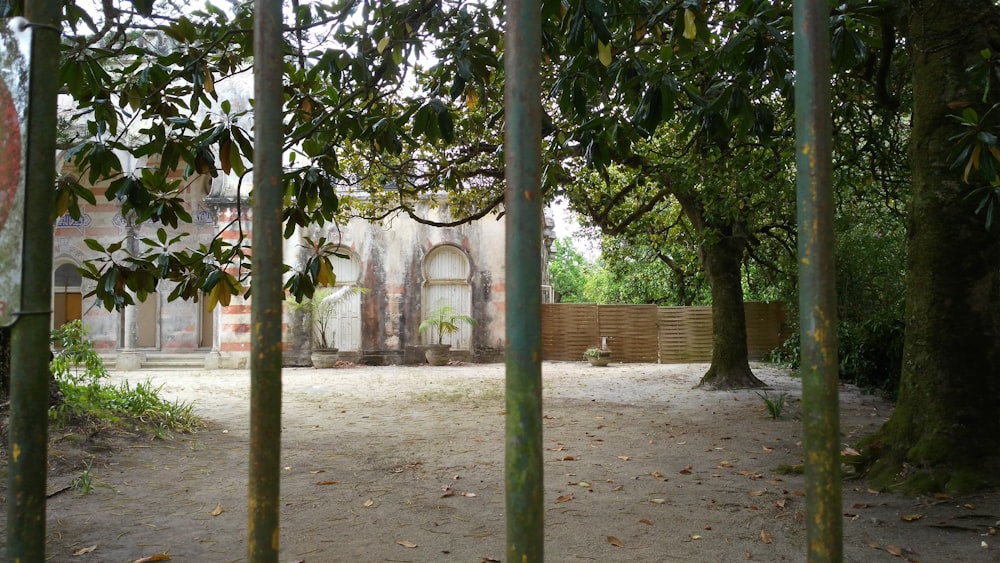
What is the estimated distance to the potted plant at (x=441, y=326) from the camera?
706 inches

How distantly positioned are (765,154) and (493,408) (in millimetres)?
4944

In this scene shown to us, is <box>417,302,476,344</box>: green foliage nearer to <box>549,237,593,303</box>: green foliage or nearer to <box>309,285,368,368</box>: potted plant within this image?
<box>309,285,368,368</box>: potted plant

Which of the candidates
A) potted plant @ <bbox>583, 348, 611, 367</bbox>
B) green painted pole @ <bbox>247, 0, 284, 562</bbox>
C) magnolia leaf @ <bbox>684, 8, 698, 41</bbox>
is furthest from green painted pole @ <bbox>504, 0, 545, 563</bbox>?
potted plant @ <bbox>583, 348, 611, 367</bbox>

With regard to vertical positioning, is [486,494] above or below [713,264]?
below

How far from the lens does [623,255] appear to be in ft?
68.1

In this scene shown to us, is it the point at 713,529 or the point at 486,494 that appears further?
the point at 486,494

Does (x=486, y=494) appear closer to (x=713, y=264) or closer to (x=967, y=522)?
(x=967, y=522)

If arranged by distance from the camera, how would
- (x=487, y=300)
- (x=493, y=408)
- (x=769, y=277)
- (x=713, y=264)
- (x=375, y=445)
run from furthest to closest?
(x=487, y=300)
(x=769, y=277)
(x=713, y=264)
(x=493, y=408)
(x=375, y=445)

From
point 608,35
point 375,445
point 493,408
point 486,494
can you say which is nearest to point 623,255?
point 493,408

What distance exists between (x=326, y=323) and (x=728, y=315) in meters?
11.0

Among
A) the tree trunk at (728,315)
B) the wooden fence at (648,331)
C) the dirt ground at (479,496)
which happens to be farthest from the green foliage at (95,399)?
the wooden fence at (648,331)

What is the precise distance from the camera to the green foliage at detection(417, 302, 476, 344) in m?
18.1

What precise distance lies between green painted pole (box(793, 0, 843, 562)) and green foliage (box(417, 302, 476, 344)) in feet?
55.2

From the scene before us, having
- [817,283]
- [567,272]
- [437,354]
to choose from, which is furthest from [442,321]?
[567,272]
